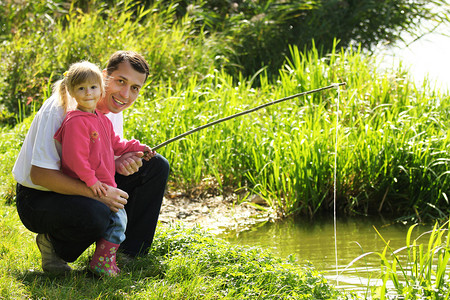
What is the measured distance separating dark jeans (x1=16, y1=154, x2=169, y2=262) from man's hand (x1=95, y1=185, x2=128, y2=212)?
0.04 m

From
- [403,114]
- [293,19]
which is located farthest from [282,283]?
[293,19]

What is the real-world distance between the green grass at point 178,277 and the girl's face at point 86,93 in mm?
848

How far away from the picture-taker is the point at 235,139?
5.70 m

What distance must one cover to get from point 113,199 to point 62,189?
251 mm

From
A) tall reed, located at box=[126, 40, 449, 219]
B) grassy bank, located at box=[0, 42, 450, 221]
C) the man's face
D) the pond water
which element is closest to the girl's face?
the man's face

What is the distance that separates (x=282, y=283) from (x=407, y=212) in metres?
2.40

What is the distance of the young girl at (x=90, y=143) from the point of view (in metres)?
2.84

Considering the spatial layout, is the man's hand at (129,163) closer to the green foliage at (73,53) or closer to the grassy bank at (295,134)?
the grassy bank at (295,134)

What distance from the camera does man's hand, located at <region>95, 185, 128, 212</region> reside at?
2973 mm

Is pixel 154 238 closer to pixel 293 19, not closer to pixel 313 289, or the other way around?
pixel 313 289

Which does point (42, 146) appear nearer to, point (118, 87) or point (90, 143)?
point (90, 143)

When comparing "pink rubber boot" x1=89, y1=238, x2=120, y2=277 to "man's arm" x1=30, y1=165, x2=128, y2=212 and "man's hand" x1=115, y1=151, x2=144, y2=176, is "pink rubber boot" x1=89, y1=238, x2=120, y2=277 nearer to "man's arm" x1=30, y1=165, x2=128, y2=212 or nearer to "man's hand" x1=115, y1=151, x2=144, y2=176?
"man's arm" x1=30, y1=165, x2=128, y2=212

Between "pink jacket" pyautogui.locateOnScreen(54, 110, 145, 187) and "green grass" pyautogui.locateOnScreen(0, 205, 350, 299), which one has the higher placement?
"pink jacket" pyautogui.locateOnScreen(54, 110, 145, 187)

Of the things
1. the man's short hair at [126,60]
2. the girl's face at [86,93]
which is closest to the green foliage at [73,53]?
the man's short hair at [126,60]
